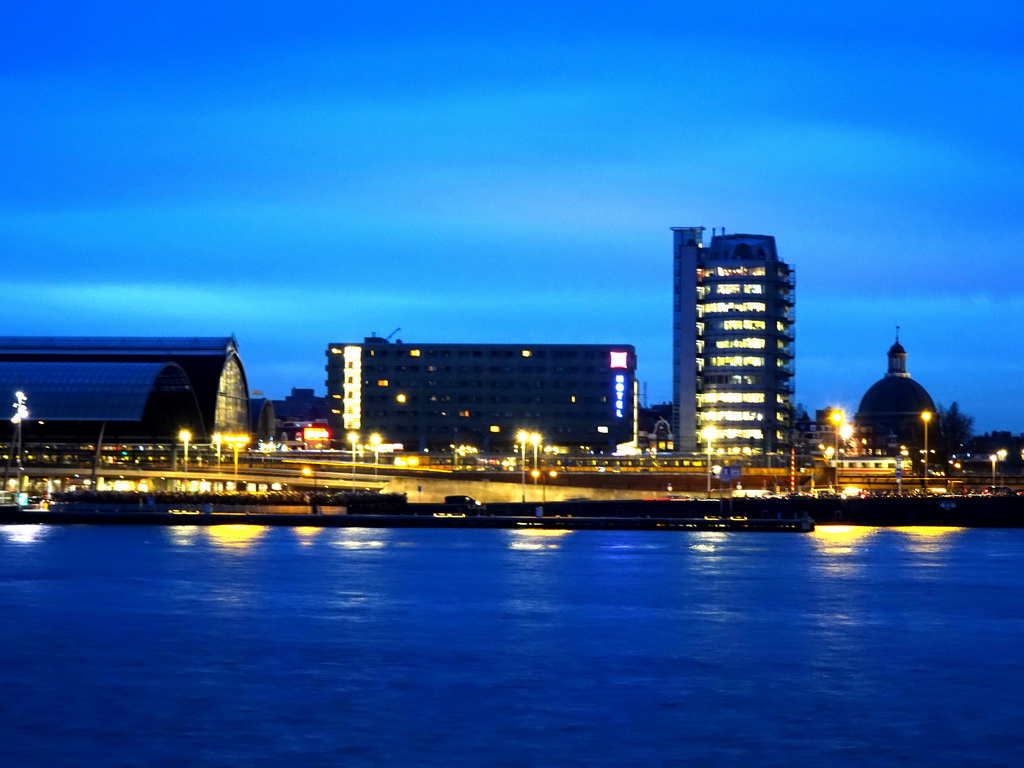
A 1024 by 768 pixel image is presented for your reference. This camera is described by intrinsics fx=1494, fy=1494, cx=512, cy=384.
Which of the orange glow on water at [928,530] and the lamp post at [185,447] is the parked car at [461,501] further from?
the orange glow on water at [928,530]

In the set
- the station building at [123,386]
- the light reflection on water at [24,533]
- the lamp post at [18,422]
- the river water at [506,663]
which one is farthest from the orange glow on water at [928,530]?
the station building at [123,386]

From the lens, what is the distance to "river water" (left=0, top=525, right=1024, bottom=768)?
32.2 meters

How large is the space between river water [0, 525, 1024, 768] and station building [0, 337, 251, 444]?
85994 millimetres

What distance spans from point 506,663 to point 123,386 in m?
130

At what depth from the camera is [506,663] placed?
43469 mm

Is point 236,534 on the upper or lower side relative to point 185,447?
lower

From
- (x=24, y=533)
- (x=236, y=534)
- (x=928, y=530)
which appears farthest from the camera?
(x=928, y=530)

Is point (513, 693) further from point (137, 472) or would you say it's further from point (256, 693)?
point (137, 472)

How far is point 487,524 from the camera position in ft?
409

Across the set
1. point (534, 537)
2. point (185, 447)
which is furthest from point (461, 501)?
point (185, 447)

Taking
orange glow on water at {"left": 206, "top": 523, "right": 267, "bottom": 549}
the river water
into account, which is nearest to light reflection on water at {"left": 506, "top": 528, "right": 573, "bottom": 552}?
the river water

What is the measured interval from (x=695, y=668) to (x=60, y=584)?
33642 millimetres

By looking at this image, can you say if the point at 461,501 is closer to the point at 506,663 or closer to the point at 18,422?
the point at 18,422

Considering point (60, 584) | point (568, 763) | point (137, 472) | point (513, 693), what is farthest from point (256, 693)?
point (137, 472)
